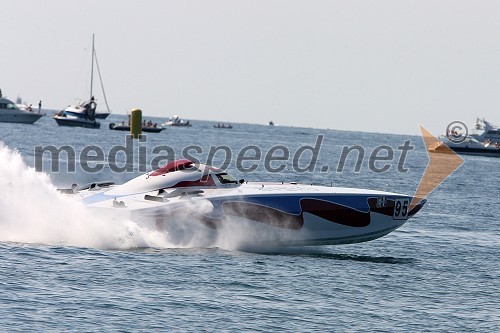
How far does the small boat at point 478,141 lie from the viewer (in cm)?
10538

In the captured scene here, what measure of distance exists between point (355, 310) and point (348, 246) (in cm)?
783

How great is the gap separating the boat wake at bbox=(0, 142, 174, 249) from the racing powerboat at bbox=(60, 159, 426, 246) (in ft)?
1.08

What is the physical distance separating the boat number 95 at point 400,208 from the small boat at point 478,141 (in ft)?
277

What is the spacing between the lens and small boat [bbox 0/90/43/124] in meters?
102

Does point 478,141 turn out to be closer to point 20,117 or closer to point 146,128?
point 146,128

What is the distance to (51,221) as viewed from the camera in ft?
68.8

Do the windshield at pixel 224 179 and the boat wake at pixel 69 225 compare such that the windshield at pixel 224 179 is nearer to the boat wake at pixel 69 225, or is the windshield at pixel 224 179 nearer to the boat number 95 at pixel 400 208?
the boat wake at pixel 69 225

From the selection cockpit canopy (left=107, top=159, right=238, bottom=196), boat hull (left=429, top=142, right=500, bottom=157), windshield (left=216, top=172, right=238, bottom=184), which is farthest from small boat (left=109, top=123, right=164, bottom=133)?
windshield (left=216, top=172, right=238, bottom=184)

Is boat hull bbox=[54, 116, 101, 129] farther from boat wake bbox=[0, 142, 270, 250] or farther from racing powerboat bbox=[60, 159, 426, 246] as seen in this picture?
boat wake bbox=[0, 142, 270, 250]

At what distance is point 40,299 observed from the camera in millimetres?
15500

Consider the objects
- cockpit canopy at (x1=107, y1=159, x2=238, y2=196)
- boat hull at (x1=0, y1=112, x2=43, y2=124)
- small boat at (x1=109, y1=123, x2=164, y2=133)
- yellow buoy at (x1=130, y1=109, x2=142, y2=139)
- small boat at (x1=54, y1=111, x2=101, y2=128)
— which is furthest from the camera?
small boat at (x1=109, y1=123, x2=164, y2=133)

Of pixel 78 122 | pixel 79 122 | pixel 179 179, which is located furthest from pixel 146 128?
pixel 179 179

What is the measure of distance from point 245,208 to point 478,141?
3873 inches

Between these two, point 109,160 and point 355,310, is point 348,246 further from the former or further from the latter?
point 109,160
